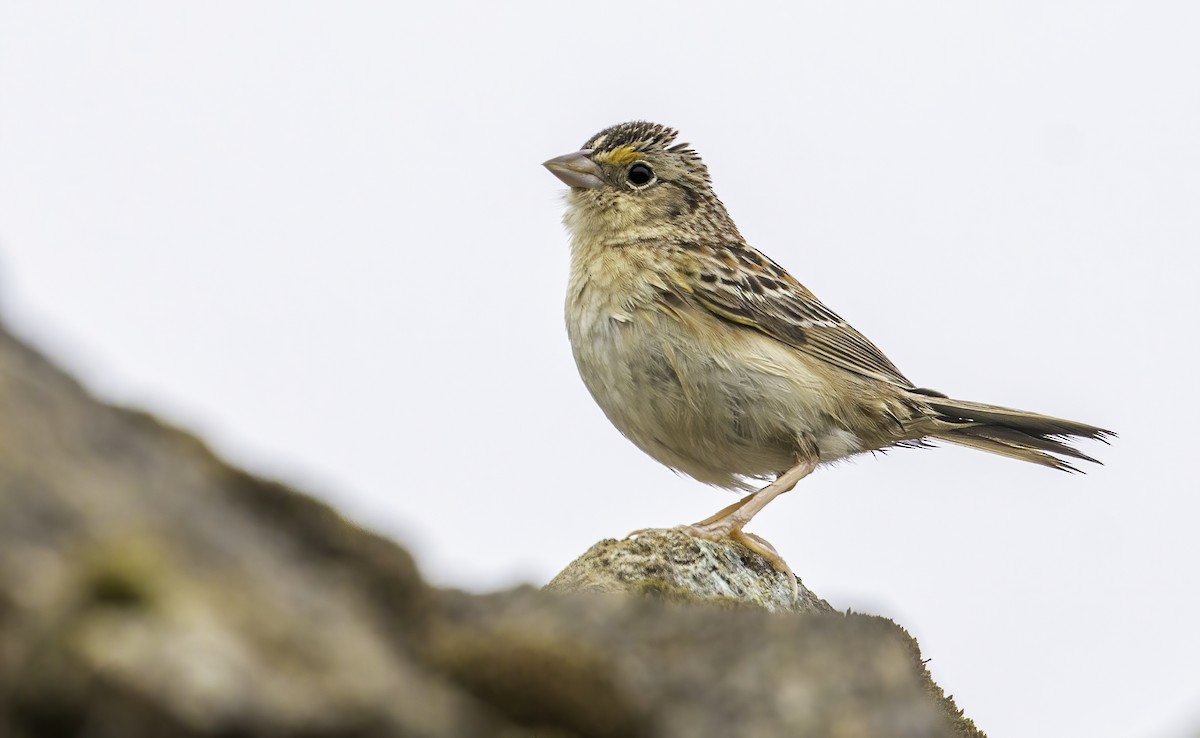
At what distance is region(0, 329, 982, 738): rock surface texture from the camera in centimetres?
142

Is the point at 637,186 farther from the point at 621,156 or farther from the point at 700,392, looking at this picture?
the point at 700,392

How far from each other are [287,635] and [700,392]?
522 centimetres

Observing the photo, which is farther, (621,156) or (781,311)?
(621,156)

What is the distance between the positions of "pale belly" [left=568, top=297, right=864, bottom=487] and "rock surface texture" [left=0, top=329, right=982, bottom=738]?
444 centimetres

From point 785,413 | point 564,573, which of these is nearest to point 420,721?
point 564,573

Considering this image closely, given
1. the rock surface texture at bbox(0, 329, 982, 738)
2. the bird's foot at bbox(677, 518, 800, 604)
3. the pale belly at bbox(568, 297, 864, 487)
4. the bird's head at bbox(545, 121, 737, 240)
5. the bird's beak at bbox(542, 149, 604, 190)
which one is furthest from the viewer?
the bird's beak at bbox(542, 149, 604, 190)

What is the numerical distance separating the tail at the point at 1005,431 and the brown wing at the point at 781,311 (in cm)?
33

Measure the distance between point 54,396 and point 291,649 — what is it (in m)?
0.53

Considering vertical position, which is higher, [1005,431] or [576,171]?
[576,171]

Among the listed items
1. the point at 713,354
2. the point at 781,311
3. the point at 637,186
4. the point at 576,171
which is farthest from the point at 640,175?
the point at 713,354

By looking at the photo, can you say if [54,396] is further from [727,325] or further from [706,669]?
[727,325]

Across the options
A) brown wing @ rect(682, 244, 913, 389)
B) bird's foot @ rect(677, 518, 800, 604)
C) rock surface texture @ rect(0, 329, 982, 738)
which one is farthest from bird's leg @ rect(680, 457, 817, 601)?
rock surface texture @ rect(0, 329, 982, 738)

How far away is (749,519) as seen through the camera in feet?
21.2

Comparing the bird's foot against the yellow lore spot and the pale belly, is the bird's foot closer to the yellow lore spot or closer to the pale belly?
the pale belly
